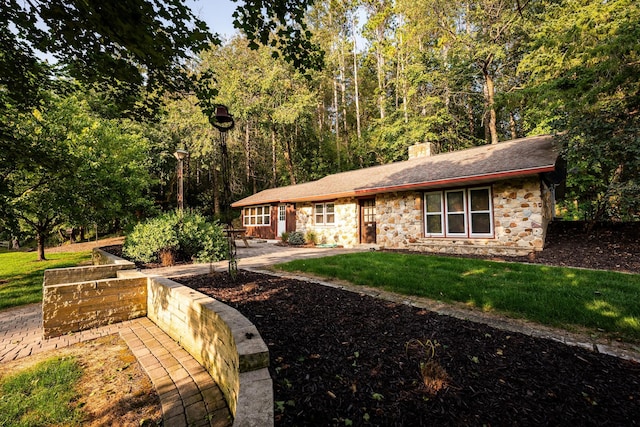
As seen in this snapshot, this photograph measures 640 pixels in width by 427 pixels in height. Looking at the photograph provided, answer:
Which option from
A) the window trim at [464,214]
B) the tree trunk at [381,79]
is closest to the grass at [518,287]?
the window trim at [464,214]

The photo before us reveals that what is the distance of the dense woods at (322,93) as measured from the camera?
10.5ft

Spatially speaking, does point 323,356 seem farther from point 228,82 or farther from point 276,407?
point 228,82

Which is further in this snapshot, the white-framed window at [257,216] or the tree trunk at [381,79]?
the tree trunk at [381,79]

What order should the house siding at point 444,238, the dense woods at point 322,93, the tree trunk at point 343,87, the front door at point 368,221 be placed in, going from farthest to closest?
the tree trunk at point 343,87, the front door at point 368,221, the house siding at point 444,238, the dense woods at point 322,93

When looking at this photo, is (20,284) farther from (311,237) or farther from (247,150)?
(247,150)

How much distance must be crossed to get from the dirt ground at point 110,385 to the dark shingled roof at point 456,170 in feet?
28.3

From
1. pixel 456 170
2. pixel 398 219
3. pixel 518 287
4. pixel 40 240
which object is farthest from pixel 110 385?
pixel 40 240

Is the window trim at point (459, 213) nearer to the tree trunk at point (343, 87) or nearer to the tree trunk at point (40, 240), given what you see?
the tree trunk at point (40, 240)

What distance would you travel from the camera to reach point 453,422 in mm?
1671

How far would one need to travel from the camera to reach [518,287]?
439 cm

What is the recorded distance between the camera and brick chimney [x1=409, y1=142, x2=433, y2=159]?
12977 millimetres

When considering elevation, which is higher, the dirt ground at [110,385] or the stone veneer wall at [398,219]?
the stone veneer wall at [398,219]

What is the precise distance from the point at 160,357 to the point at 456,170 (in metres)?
9.34

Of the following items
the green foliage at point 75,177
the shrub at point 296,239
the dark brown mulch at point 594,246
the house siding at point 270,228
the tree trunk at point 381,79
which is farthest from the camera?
the tree trunk at point 381,79
